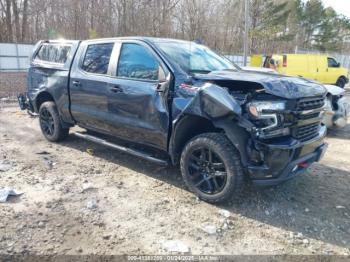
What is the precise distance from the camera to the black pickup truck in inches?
131

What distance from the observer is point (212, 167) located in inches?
146

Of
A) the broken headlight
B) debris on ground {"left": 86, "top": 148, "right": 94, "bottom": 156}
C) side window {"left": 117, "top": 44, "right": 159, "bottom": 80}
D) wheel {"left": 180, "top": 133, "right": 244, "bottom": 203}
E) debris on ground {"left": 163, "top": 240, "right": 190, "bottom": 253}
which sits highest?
side window {"left": 117, "top": 44, "right": 159, "bottom": 80}

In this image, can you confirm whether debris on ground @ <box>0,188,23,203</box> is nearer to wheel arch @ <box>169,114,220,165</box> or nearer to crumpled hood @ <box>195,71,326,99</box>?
wheel arch @ <box>169,114,220,165</box>

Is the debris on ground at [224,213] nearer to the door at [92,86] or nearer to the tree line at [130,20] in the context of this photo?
the door at [92,86]

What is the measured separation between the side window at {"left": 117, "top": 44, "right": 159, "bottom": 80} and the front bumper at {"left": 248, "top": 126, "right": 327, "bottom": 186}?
1.70 metres

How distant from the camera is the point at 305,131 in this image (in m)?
3.61

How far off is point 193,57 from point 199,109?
1.18 m

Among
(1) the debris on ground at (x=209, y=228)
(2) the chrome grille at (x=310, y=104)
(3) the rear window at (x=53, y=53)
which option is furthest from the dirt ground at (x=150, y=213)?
(3) the rear window at (x=53, y=53)

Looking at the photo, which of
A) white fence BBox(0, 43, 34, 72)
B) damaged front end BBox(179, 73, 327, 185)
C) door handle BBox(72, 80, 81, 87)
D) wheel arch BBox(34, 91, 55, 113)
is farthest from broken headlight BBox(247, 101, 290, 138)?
white fence BBox(0, 43, 34, 72)

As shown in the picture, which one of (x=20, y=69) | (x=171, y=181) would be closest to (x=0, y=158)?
(x=171, y=181)

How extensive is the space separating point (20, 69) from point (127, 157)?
44.3ft

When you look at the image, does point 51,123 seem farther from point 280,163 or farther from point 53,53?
point 280,163

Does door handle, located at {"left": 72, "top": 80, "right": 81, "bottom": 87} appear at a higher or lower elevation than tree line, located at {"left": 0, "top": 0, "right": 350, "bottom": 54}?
lower

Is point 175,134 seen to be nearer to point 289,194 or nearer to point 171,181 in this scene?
point 171,181
